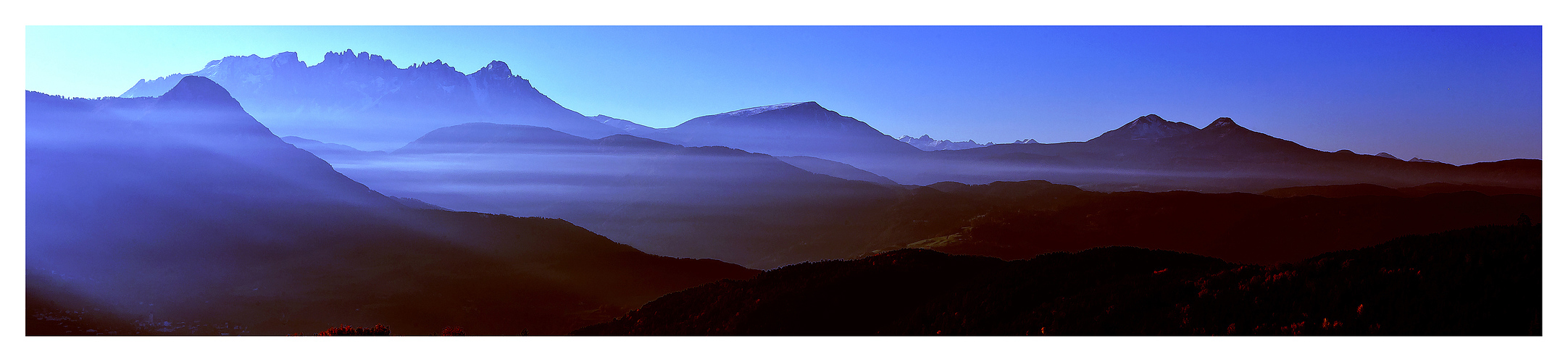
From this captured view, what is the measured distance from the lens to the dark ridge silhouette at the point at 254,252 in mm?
37594

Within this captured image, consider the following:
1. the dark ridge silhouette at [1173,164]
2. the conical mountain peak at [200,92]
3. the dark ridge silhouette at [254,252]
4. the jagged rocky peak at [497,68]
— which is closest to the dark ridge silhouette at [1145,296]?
the jagged rocky peak at [497,68]

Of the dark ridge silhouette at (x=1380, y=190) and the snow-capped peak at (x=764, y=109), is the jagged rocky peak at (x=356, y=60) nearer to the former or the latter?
the snow-capped peak at (x=764, y=109)

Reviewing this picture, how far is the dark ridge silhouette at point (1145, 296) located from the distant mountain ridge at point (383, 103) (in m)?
41.1

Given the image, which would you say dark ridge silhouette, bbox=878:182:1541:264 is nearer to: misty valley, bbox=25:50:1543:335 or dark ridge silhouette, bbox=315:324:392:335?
misty valley, bbox=25:50:1543:335

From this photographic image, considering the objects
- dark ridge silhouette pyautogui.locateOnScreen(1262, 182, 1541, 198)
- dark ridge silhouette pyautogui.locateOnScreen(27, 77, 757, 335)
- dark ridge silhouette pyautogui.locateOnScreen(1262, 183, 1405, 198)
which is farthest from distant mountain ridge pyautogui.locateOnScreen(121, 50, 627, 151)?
dark ridge silhouette pyautogui.locateOnScreen(1262, 183, 1405, 198)

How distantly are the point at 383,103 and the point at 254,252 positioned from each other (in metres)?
46.2

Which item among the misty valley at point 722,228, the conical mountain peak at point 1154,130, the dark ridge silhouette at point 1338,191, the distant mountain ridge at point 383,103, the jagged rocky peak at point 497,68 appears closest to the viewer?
the misty valley at point 722,228

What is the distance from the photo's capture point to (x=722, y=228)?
90.1 meters

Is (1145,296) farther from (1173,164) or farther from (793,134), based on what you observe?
(1173,164)

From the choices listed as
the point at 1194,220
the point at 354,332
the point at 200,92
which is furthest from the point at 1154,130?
the point at 200,92

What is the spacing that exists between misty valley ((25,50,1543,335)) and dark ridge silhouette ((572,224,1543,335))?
0.05 m

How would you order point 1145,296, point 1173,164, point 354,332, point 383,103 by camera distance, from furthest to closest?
point 383,103
point 1173,164
point 354,332
point 1145,296

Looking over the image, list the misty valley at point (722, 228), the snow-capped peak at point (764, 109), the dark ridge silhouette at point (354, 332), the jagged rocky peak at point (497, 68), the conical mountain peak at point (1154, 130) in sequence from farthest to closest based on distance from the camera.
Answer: the conical mountain peak at point (1154, 130), the snow-capped peak at point (764, 109), the jagged rocky peak at point (497, 68), the dark ridge silhouette at point (354, 332), the misty valley at point (722, 228)

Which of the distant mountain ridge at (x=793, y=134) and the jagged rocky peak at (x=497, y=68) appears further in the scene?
the distant mountain ridge at (x=793, y=134)
